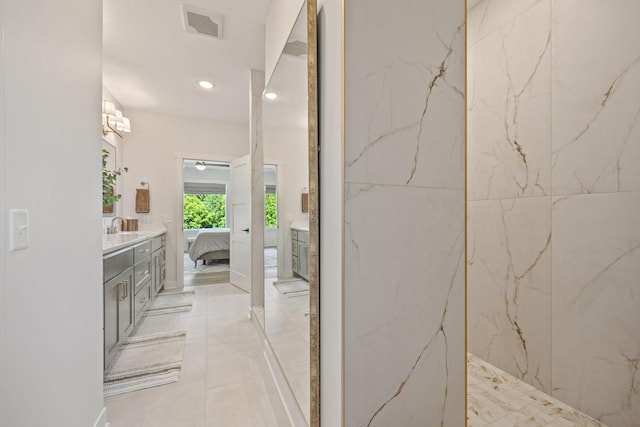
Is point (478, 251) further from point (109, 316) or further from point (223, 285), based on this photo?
point (223, 285)

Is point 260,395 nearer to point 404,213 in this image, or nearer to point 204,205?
point 404,213

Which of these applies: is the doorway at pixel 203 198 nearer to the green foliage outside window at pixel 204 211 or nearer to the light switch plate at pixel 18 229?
the green foliage outside window at pixel 204 211

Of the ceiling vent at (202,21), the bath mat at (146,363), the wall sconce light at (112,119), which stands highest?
the ceiling vent at (202,21)

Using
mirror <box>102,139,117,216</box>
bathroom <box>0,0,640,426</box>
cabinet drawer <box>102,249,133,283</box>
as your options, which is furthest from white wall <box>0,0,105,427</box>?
mirror <box>102,139,117,216</box>

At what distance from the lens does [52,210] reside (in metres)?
1.02

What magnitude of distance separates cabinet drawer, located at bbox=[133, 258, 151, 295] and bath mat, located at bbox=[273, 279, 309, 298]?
4.81 ft

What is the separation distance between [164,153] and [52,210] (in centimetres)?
393

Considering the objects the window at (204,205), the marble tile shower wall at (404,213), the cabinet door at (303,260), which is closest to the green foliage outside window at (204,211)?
the window at (204,205)

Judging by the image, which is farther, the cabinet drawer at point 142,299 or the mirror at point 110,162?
the mirror at point 110,162

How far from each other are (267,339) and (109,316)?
111 centimetres

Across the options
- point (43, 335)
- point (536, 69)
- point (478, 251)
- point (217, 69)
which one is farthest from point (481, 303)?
point (217, 69)

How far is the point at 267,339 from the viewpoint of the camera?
218cm

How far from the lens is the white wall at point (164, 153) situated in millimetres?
4301

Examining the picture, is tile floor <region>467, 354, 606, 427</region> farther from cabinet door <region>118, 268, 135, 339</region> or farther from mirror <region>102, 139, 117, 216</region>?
mirror <region>102, 139, 117, 216</region>
